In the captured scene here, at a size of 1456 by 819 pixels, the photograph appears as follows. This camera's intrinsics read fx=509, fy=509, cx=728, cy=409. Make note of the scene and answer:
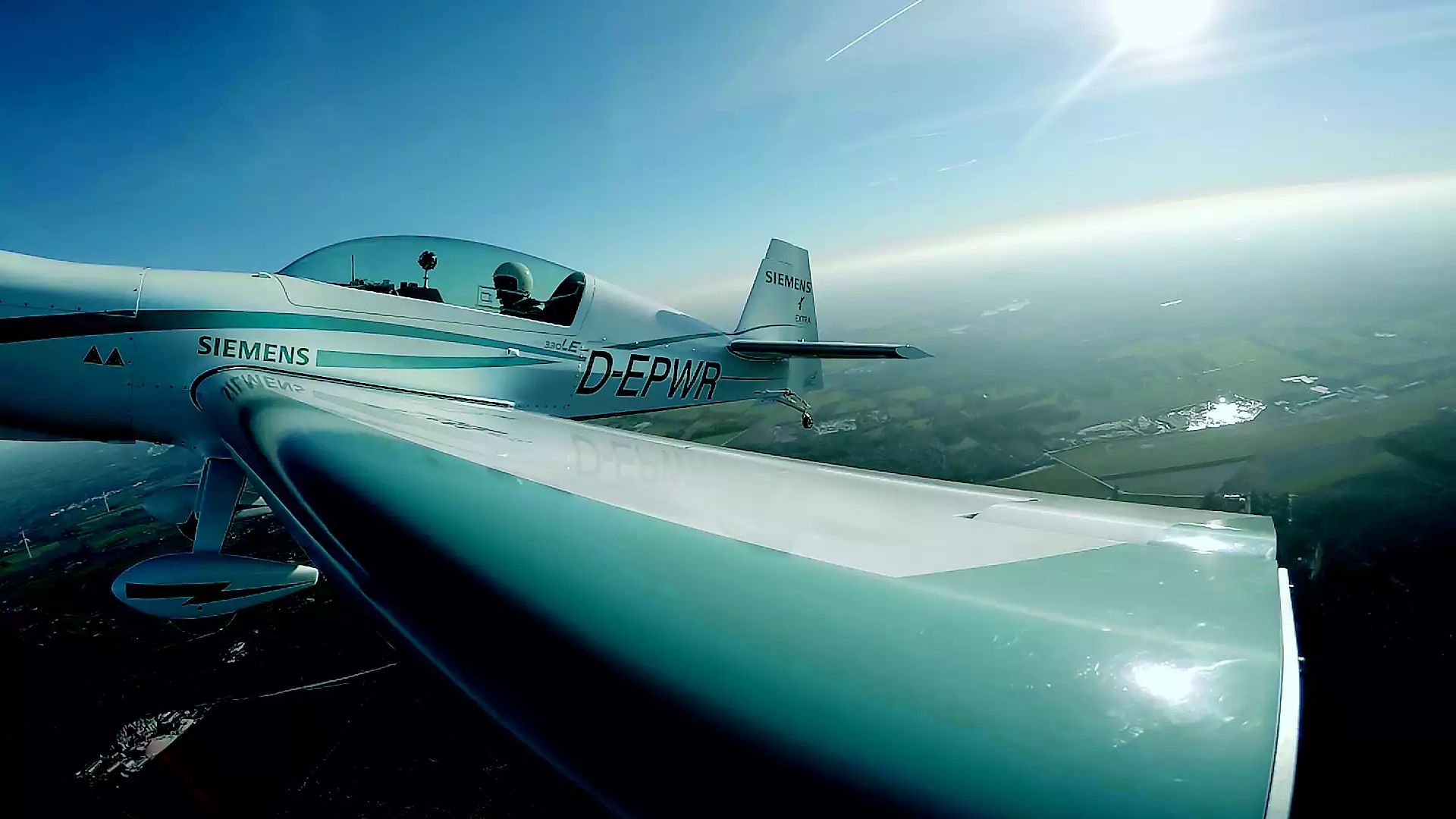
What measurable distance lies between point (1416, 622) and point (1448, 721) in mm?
5003

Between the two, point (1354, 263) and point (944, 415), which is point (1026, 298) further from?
point (944, 415)

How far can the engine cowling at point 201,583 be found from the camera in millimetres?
4051

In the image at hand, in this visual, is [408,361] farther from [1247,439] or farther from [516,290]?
[1247,439]

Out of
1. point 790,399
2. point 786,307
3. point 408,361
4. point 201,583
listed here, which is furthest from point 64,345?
point 786,307

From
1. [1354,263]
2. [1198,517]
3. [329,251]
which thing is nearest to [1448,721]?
[1198,517]

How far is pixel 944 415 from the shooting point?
62.8m

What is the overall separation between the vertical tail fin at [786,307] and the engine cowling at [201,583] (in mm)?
7380

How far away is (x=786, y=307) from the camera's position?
1092 centimetres

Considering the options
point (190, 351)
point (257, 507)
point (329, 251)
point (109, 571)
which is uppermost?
point (329, 251)

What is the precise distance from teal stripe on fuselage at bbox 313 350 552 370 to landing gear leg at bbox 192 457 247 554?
1218mm

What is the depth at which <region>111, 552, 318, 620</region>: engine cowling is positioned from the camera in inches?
159

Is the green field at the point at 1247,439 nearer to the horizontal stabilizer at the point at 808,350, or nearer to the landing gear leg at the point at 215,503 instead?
the horizontal stabilizer at the point at 808,350

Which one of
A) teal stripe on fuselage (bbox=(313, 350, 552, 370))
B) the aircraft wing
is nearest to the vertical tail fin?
teal stripe on fuselage (bbox=(313, 350, 552, 370))

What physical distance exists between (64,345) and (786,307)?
380 inches
